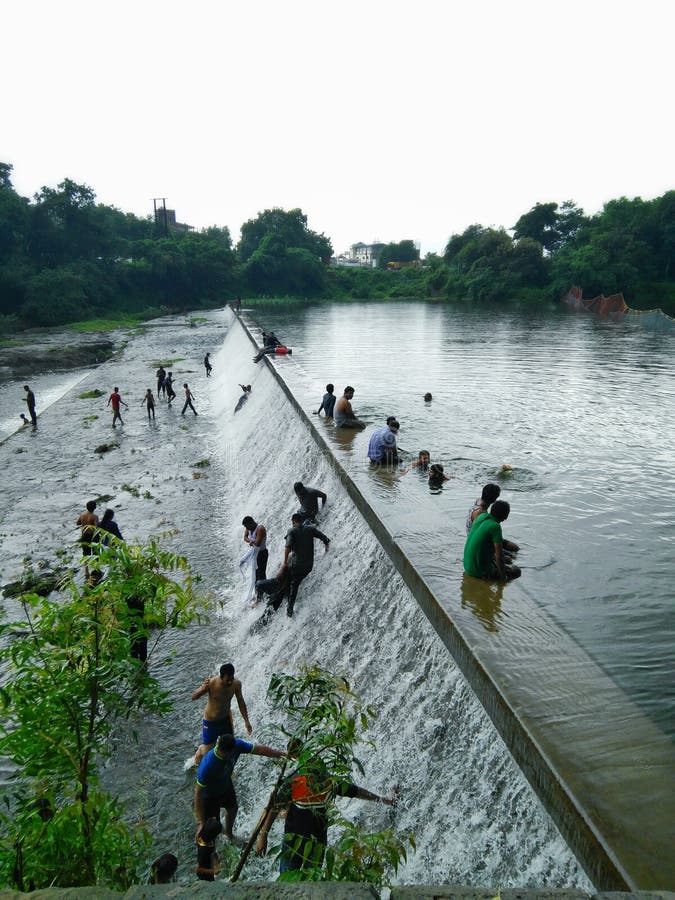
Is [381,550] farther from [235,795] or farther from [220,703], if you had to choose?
[235,795]

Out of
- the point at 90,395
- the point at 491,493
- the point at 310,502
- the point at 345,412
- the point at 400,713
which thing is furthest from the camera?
the point at 90,395

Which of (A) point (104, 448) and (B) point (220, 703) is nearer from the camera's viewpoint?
(B) point (220, 703)

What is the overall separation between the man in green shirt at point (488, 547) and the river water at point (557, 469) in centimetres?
23

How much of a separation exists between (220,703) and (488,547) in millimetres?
3335

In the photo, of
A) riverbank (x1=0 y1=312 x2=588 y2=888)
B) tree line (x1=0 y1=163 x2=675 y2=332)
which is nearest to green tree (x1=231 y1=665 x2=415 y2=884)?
riverbank (x1=0 y1=312 x2=588 y2=888)

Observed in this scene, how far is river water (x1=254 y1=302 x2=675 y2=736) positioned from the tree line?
116ft

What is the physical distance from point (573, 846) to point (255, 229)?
4251 inches

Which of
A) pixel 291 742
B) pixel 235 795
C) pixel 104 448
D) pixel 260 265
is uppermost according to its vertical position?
pixel 260 265

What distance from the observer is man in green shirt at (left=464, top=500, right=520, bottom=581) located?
6.78 meters

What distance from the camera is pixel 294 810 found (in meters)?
3.98

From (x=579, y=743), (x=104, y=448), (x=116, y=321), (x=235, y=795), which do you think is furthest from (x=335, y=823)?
(x=116, y=321)

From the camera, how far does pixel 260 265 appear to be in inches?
3290

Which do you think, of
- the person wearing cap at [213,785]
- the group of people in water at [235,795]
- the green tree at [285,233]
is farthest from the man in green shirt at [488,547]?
the green tree at [285,233]

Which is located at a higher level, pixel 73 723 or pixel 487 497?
pixel 73 723
